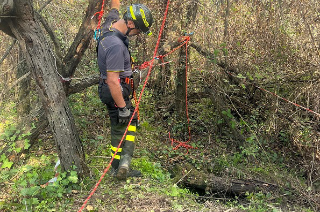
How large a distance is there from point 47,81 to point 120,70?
0.88 metres

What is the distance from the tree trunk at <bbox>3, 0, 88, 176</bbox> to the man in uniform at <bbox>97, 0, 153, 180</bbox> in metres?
0.57

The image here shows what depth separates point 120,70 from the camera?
3193 millimetres

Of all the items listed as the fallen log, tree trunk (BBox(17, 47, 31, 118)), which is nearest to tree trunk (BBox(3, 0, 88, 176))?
the fallen log

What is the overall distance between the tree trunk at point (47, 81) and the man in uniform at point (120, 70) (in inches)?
22.3

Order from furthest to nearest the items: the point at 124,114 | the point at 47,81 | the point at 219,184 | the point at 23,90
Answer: the point at 23,90 < the point at 219,184 < the point at 124,114 < the point at 47,81

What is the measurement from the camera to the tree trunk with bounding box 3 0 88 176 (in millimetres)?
3008

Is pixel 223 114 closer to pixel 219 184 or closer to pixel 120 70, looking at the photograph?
pixel 219 184

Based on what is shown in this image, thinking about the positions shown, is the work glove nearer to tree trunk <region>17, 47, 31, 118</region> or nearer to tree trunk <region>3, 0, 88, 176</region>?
tree trunk <region>3, 0, 88, 176</region>

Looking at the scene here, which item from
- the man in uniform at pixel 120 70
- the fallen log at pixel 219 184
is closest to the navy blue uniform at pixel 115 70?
the man in uniform at pixel 120 70

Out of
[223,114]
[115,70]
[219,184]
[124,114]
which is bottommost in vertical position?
[219,184]

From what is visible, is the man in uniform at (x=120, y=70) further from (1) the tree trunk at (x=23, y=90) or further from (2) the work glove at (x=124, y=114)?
(1) the tree trunk at (x=23, y=90)

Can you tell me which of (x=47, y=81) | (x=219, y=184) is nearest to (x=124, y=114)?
(x=47, y=81)

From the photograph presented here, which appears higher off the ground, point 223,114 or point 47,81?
point 47,81

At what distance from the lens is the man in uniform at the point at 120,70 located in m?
3.19
